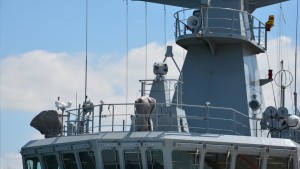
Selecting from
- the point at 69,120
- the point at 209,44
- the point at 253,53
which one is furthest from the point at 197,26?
the point at 69,120

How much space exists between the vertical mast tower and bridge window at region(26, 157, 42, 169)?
19.4 feet

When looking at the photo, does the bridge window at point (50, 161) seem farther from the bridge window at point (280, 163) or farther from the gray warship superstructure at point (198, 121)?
the bridge window at point (280, 163)

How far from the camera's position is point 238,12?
97.0 feet

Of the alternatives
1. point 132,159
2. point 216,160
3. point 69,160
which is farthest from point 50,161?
point 216,160

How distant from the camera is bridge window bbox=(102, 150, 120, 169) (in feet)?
74.9

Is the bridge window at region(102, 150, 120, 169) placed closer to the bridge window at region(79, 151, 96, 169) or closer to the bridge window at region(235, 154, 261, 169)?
the bridge window at region(79, 151, 96, 169)

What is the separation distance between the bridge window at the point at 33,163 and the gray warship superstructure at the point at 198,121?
4cm

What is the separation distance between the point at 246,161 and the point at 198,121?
16.2 feet

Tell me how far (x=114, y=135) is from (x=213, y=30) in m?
8.45

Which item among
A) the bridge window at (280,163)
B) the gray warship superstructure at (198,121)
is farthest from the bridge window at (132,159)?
the bridge window at (280,163)

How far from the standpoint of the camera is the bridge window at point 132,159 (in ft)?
74.1

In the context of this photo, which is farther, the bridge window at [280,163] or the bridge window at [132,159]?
the bridge window at [280,163]

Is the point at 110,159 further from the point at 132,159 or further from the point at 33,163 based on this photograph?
the point at 33,163

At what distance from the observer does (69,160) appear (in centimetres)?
2398
